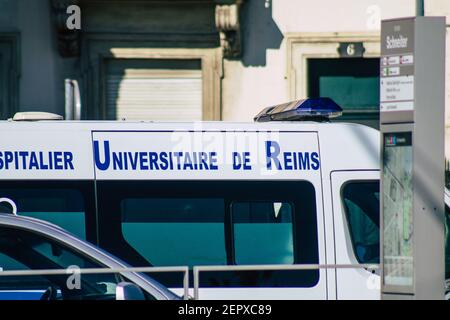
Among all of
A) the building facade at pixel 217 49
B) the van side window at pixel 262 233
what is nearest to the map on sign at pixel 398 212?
the van side window at pixel 262 233

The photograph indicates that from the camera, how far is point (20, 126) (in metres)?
8.17

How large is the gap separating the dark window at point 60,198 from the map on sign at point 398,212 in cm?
269

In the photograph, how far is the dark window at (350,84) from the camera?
15453mm

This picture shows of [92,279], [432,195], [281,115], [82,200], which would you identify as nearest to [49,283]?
[92,279]

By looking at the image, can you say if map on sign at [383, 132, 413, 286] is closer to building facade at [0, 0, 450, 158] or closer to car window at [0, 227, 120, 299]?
car window at [0, 227, 120, 299]

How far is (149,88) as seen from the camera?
1564 centimetres

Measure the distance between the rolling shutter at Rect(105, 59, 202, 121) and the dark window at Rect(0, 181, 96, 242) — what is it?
7.62 metres

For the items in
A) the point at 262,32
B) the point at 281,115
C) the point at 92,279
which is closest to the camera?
the point at 92,279

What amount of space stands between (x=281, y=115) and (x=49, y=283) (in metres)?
2.94

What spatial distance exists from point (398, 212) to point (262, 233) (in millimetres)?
2284

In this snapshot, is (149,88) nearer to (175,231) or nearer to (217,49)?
(217,49)

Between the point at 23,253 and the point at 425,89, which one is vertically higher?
the point at 425,89

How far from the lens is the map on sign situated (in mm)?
5984
